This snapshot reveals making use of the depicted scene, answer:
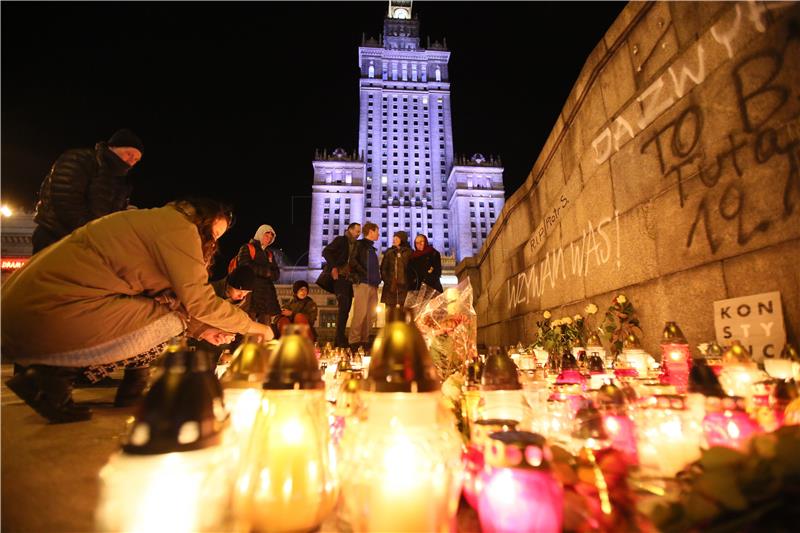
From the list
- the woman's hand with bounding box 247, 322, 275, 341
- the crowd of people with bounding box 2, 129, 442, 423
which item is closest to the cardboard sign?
the crowd of people with bounding box 2, 129, 442, 423

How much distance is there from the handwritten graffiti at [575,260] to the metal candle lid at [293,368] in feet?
15.4

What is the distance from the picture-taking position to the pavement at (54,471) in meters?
1.03

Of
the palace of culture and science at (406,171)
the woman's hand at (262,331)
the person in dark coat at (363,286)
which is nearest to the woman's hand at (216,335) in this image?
the woman's hand at (262,331)

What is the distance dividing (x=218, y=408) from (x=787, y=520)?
122cm

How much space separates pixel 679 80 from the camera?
12.6ft

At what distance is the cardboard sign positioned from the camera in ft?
8.65

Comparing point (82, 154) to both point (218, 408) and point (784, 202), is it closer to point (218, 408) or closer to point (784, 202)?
point (218, 408)

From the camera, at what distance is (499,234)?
10.1m

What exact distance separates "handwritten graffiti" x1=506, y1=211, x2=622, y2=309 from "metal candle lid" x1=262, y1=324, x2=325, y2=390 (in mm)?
4704

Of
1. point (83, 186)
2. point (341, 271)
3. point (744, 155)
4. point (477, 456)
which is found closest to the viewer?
point (477, 456)

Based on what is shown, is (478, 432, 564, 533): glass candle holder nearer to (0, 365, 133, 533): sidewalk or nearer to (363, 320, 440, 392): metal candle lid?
(363, 320, 440, 392): metal candle lid

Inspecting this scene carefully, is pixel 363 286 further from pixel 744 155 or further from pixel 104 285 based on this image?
pixel 744 155

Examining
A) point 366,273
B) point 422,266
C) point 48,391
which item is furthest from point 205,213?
point 422,266

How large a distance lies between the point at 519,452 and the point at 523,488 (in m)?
0.09
